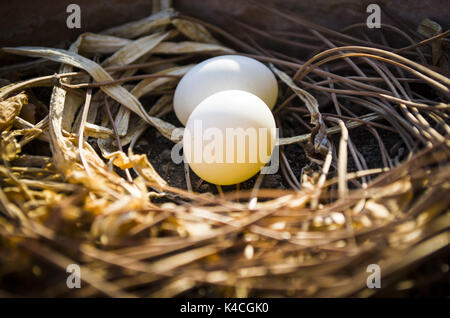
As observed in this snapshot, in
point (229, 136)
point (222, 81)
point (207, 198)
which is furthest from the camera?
point (222, 81)

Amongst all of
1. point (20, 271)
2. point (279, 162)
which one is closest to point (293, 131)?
point (279, 162)

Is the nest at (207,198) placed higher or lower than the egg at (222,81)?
lower

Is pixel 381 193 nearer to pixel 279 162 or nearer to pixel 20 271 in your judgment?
→ pixel 279 162

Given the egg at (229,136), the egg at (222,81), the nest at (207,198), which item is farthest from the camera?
the egg at (222,81)

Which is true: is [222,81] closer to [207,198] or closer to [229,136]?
[229,136]

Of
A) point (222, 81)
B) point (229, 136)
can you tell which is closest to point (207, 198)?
point (229, 136)
